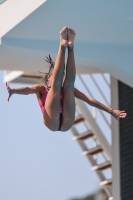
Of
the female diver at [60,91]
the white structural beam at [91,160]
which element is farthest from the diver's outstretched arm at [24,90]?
the white structural beam at [91,160]

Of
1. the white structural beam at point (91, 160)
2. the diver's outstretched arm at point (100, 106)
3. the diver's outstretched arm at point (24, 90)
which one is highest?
the diver's outstretched arm at point (24, 90)

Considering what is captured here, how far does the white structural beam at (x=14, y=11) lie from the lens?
8797 mm

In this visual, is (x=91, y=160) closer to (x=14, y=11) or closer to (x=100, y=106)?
(x=14, y=11)

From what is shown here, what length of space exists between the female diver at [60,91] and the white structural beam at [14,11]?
1334 mm

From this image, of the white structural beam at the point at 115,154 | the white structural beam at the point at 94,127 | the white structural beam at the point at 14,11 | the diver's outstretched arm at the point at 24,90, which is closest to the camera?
the diver's outstretched arm at the point at 24,90

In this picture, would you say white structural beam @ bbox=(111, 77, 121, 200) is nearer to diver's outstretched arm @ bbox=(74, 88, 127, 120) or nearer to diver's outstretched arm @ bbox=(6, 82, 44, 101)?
diver's outstretched arm @ bbox=(74, 88, 127, 120)

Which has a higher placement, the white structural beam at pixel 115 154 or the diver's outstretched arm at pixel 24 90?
the diver's outstretched arm at pixel 24 90

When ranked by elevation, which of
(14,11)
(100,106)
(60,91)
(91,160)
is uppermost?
(14,11)

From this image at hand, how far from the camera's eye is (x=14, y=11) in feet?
29.7

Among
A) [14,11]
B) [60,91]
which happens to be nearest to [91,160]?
[14,11]

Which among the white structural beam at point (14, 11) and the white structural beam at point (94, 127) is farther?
the white structural beam at point (94, 127)

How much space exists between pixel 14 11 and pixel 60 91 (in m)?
2.09

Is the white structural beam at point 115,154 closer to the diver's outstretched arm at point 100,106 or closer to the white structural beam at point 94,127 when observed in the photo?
the white structural beam at point 94,127

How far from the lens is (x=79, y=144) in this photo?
13.1m
